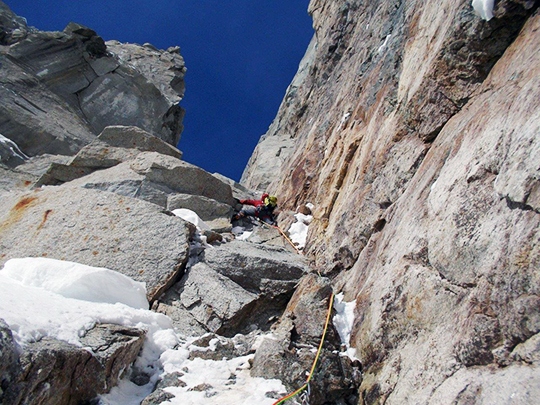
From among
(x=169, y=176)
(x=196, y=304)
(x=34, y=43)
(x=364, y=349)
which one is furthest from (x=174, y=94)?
(x=364, y=349)

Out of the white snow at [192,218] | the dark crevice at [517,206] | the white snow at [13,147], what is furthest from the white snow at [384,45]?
the white snow at [13,147]

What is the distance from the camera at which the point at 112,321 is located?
7.34 m

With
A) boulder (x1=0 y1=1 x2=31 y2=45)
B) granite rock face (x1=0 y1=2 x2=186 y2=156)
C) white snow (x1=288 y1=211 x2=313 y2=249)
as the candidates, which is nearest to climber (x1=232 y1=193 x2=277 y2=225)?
white snow (x1=288 y1=211 x2=313 y2=249)

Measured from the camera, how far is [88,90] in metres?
30.5

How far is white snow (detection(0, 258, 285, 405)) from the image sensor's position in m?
6.27

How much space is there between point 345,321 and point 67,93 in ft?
89.9

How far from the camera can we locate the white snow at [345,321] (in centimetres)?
752

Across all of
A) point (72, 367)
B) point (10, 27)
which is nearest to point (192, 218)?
point (72, 367)

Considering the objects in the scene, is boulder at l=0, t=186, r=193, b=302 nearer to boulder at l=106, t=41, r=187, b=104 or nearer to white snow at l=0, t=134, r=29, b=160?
white snow at l=0, t=134, r=29, b=160

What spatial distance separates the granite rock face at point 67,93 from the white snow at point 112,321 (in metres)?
17.0

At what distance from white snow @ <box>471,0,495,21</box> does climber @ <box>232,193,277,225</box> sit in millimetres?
10738

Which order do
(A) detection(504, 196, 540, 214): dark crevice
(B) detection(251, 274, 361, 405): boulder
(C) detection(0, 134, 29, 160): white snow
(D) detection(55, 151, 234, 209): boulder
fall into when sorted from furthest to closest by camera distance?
(C) detection(0, 134, 29, 160): white snow → (D) detection(55, 151, 234, 209): boulder → (B) detection(251, 274, 361, 405): boulder → (A) detection(504, 196, 540, 214): dark crevice

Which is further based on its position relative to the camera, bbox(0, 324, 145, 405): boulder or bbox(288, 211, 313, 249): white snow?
bbox(288, 211, 313, 249): white snow

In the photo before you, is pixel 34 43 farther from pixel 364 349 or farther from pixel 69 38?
pixel 364 349
